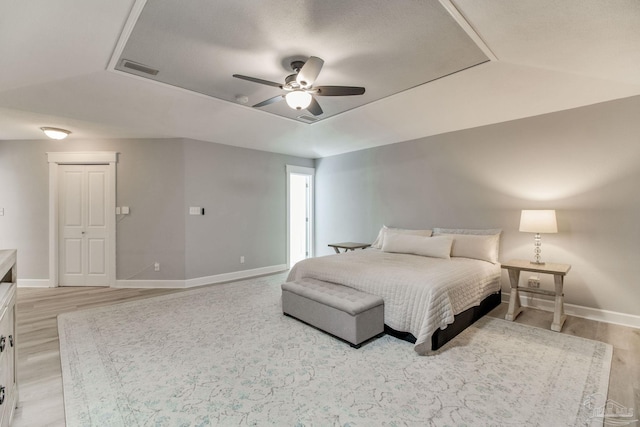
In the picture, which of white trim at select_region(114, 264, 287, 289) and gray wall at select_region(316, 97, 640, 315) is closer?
gray wall at select_region(316, 97, 640, 315)

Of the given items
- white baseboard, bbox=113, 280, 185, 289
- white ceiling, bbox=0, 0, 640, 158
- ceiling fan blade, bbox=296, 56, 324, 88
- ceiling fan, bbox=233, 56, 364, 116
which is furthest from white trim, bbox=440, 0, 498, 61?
white baseboard, bbox=113, 280, 185, 289

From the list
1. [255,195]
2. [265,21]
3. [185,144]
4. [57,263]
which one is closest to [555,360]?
[265,21]

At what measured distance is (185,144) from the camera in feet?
15.8

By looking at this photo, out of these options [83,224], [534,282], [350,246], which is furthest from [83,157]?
[534,282]

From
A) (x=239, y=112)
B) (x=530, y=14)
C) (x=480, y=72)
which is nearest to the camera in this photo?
(x=530, y=14)

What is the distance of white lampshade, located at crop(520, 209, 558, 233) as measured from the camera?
318 cm

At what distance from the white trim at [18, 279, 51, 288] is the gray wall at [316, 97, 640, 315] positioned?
229 inches

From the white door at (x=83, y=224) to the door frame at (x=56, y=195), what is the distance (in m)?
0.06

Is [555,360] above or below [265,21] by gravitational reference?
below

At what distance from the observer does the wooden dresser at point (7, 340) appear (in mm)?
1407

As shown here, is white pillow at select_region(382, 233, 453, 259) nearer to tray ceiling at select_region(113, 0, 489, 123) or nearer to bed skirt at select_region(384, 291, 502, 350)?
bed skirt at select_region(384, 291, 502, 350)

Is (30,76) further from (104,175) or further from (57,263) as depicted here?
(57,263)

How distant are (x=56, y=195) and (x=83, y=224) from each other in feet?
2.10

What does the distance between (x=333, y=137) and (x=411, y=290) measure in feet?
10.9
